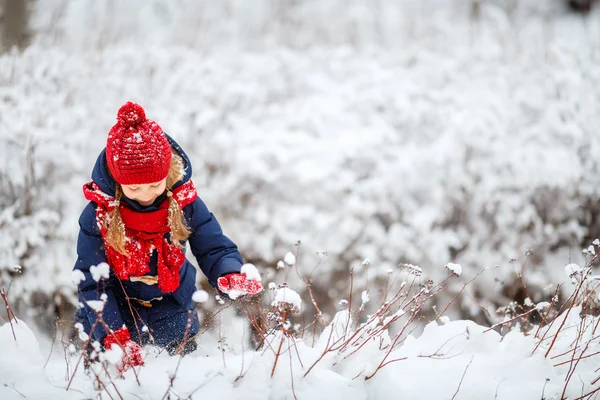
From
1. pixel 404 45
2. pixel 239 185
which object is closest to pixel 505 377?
pixel 239 185

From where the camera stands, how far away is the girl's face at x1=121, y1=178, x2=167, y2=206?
1.69 meters

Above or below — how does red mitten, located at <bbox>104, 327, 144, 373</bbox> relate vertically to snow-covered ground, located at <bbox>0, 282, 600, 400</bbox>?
above

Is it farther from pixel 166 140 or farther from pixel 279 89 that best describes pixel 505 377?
pixel 279 89

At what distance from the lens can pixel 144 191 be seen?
1697 millimetres

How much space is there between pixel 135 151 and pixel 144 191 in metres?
0.17

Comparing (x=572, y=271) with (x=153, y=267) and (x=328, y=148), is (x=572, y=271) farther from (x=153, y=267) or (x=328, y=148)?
(x=328, y=148)

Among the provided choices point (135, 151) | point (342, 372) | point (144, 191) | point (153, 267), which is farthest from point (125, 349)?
point (342, 372)

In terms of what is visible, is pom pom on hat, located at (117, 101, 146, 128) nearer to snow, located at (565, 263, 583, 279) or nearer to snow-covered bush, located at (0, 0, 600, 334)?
snow, located at (565, 263, 583, 279)

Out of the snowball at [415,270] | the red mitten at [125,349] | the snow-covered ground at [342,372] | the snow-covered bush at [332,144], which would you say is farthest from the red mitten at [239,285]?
the snow-covered bush at [332,144]

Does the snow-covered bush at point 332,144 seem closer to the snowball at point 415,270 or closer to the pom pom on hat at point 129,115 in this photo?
the snowball at point 415,270

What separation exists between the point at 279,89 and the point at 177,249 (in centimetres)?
405

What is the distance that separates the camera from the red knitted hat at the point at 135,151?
160 cm

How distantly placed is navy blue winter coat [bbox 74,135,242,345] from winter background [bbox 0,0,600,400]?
21.8 inches

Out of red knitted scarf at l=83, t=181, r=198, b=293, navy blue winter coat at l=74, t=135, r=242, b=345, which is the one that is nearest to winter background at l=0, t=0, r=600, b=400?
navy blue winter coat at l=74, t=135, r=242, b=345
